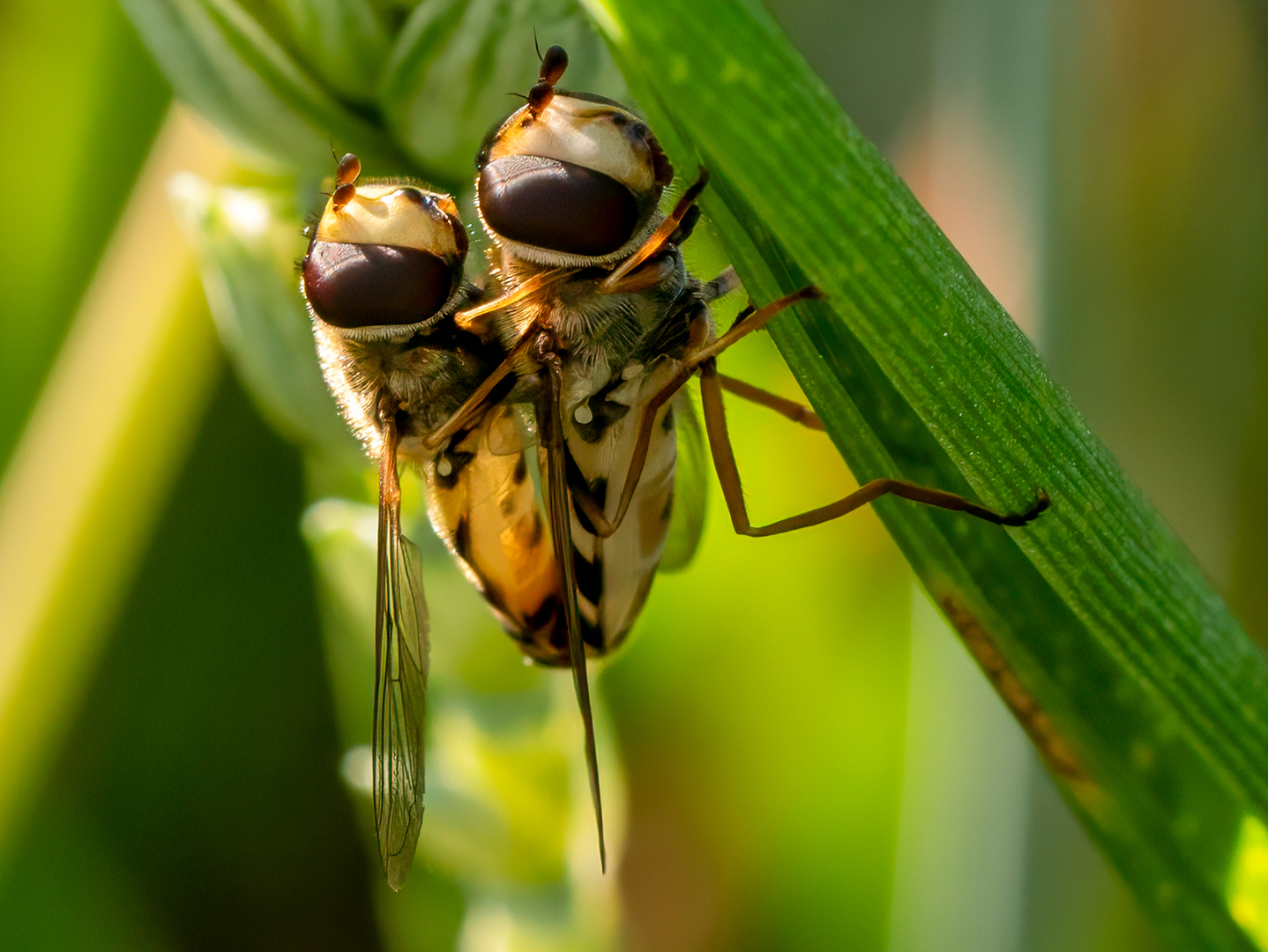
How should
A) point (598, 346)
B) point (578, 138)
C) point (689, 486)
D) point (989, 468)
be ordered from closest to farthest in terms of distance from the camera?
point (989, 468) < point (578, 138) < point (598, 346) < point (689, 486)

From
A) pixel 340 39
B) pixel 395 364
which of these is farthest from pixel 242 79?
pixel 395 364

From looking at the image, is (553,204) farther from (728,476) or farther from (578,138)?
(728,476)

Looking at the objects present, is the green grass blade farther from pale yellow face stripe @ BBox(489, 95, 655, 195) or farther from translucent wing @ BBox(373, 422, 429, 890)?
translucent wing @ BBox(373, 422, 429, 890)

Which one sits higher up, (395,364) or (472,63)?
(472,63)

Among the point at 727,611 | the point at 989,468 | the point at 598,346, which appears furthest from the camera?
the point at 727,611

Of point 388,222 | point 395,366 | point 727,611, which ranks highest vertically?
point 388,222

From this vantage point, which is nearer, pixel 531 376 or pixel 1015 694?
pixel 1015 694

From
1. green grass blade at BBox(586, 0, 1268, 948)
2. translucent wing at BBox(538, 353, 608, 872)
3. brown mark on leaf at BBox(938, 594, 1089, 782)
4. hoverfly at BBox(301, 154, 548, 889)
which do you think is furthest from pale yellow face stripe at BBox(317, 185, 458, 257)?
brown mark on leaf at BBox(938, 594, 1089, 782)

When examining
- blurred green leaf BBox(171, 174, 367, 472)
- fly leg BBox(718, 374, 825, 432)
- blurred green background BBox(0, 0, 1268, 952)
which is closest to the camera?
blurred green leaf BBox(171, 174, 367, 472)
